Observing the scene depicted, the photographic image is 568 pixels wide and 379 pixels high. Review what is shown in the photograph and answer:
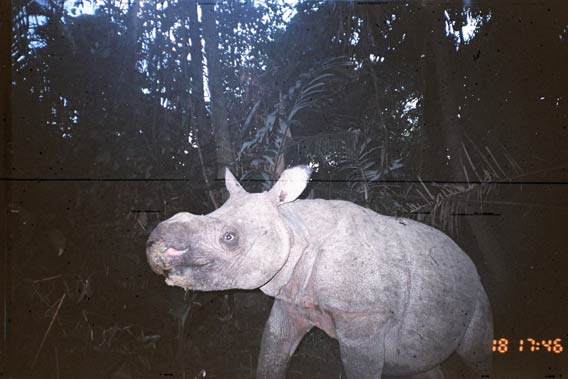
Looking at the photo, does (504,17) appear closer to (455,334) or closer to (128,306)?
(455,334)

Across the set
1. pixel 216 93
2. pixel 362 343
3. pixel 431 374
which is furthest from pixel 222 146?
pixel 431 374

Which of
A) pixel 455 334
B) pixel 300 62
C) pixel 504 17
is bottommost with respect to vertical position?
pixel 455 334

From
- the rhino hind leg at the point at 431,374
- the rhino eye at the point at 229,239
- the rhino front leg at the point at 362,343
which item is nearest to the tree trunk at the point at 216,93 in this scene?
the rhino eye at the point at 229,239

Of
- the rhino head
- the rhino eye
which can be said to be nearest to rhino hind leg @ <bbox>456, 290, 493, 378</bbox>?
the rhino head

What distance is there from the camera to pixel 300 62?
6.12 feet

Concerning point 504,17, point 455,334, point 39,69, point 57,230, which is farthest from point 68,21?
point 455,334

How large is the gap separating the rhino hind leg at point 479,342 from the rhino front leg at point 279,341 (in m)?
0.66

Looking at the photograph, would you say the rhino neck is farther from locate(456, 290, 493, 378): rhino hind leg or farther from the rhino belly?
locate(456, 290, 493, 378): rhino hind leg

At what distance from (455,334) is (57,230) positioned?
164cm

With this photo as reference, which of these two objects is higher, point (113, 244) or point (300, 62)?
point (300, 62)

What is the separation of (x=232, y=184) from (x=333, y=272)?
A: 18.7 inches

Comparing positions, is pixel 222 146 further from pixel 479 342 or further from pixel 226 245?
pixel 479 342

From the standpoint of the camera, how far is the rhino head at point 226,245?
1.42 metres

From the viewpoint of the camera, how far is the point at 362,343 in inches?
60.1
